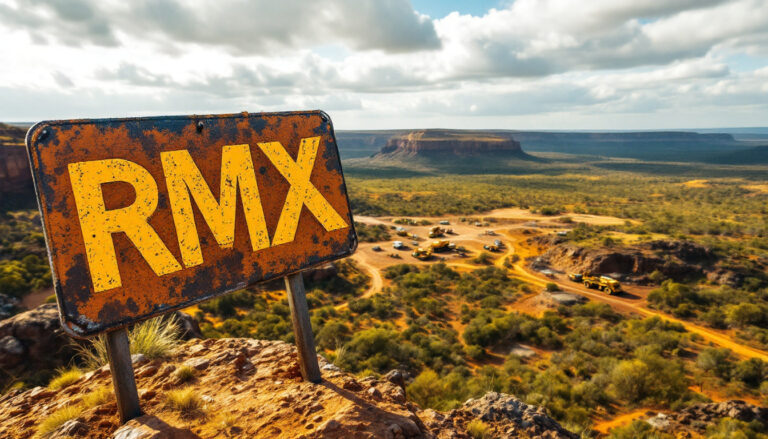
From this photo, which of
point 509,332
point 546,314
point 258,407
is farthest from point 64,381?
point 546,314

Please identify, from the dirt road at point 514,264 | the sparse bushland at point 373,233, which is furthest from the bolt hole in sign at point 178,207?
the sparse bushland at point 373,233

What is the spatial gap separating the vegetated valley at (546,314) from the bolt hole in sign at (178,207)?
12.2ft

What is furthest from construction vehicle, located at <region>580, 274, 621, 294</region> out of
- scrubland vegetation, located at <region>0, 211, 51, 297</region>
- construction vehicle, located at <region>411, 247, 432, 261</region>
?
scrubland vegetation, located at <region>0, 211, 51, 297</region>

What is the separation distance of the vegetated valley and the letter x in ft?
11.8

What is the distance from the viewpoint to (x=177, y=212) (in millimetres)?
3811

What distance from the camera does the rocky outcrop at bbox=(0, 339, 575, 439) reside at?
3.94 m

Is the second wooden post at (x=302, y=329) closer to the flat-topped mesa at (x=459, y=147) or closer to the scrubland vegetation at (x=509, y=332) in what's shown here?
the scrubland vegetation at (x=509, y=332)

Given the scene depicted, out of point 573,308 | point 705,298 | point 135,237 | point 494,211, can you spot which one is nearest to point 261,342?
point 135,237

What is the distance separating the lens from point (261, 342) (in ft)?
21.9

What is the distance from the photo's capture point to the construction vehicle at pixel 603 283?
2377 cm

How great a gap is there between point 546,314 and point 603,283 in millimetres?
7673

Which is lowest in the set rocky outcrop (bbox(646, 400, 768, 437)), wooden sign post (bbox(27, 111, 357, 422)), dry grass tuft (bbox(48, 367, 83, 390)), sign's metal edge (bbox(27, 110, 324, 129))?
rocky outcrop (bbox(646, 400, 768, 437))

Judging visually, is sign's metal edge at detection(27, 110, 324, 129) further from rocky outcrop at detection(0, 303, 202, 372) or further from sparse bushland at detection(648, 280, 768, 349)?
sparse bushland at detection(648, 280, 768, 349)

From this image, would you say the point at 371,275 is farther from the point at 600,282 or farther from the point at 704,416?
the point at 704,416
